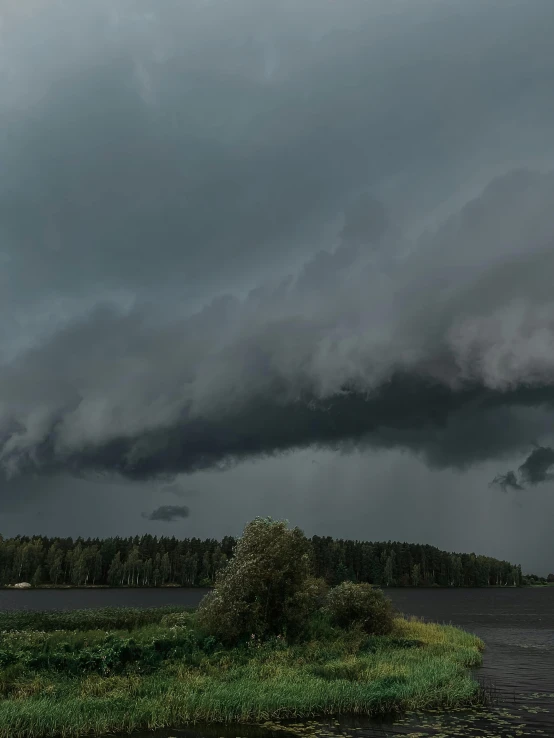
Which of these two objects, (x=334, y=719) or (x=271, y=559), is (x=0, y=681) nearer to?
(x=334, y=719)

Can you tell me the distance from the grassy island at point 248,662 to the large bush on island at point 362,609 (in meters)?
0.12

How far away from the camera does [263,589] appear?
4759 centimetres

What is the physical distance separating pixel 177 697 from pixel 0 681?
11215 mm

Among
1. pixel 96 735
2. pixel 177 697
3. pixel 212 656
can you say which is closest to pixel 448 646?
pixel 212 656

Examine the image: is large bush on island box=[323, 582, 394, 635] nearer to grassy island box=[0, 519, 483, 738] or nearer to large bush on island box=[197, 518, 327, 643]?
grassy island box=[0, 519, 483, 738]

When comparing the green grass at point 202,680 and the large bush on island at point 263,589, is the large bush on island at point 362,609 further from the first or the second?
the green grass at point 202,680

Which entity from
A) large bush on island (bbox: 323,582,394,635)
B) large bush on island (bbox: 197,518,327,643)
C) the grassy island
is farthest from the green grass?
large bush on island (bbox: 323,582,394,635)

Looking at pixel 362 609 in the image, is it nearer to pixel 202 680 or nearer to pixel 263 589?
pixel 263 589

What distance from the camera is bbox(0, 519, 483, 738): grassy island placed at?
27.7 metres

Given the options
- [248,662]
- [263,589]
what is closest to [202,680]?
[248,662]

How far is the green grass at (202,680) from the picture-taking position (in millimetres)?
26750

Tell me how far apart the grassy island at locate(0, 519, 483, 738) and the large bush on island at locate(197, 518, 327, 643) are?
117 millimetres

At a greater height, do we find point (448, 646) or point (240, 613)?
point (240, 613)

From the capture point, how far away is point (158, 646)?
39.6 meters
